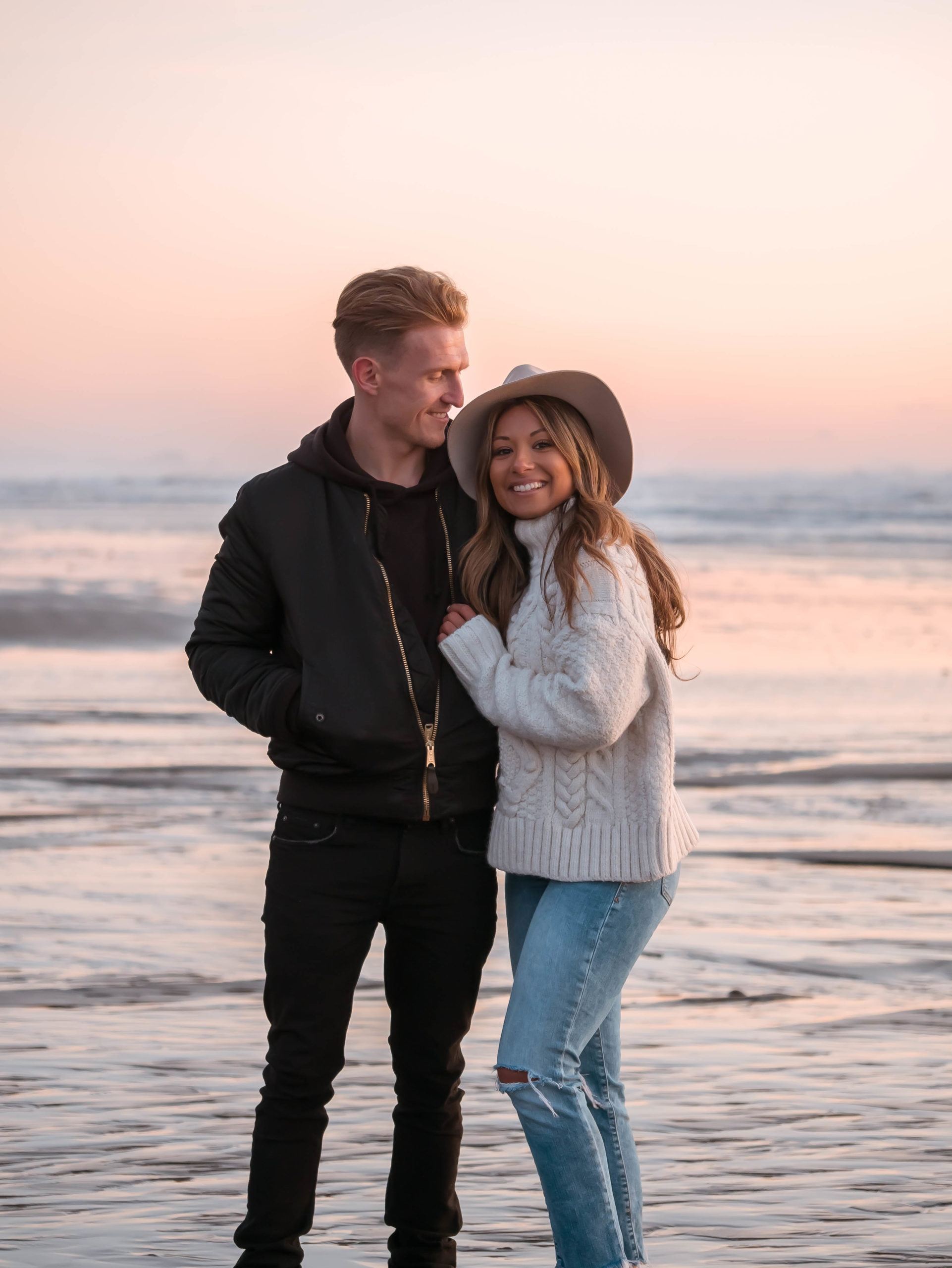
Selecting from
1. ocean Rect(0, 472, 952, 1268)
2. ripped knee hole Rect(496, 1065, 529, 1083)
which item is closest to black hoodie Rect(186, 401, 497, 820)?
ripped knee hole Rect(496, 1065, 529, 1083)

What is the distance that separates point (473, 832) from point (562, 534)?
0.68 metres

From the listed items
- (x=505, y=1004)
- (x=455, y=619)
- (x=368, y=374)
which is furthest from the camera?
(x=505, y=1004)

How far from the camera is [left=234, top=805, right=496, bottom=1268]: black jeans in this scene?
3.09m

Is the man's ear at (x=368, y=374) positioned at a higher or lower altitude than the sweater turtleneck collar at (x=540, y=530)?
higher

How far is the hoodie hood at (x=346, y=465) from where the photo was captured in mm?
3201

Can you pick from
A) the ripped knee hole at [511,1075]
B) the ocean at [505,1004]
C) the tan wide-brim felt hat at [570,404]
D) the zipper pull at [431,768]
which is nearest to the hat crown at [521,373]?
the tan wide-brim felt hat at [570,404]

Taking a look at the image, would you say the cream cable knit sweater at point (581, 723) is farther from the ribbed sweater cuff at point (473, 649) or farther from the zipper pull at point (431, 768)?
the zipper pull at point (431, 768)

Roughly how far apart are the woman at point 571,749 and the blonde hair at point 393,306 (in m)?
0.22

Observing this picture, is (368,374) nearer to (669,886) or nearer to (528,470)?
(528,470)

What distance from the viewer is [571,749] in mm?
2873

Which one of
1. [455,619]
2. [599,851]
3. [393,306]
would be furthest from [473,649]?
[393,306]

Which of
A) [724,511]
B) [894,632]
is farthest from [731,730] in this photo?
[724,511]

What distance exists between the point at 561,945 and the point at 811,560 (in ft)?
74.9

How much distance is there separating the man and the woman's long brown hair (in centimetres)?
13
